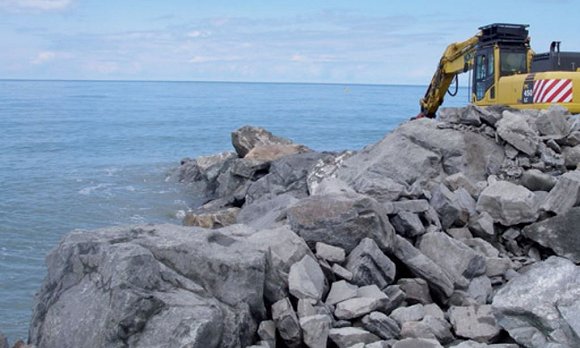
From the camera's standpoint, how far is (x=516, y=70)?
16.6m

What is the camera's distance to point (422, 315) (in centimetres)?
635

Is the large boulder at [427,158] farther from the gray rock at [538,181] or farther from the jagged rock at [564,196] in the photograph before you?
the jagged rock at [564,196]

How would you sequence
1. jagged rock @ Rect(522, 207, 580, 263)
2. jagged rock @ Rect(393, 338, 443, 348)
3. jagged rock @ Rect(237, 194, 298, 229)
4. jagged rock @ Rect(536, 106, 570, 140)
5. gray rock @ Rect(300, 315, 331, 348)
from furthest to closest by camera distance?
jagged rock @ Rect(536, 106, 570, 140), jagged rock @ Rect(237, 194, 298, 229), jagged rock @ Rect(522, 207, 580, 263), gray rock @ Rect(300, 315, 331, 348), jagged rock @ Rect(393, 338, 443, 348)

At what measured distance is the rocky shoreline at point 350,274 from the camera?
540cm

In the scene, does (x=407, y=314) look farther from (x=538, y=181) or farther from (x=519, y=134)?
(x=519, y=134)

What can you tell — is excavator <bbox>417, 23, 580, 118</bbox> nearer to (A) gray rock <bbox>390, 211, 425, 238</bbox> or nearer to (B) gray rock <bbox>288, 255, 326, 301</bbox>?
(A) gray rock <bbox>390, 211, 425, 238</bbox>

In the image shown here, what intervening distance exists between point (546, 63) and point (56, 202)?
504 inches

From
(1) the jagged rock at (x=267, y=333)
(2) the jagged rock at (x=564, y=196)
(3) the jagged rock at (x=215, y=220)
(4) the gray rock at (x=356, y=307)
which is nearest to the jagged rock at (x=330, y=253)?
(4) the gray rock at (x=356, y=307)

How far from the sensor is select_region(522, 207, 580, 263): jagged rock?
8047mm

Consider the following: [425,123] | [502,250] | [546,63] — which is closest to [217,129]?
[546,63]

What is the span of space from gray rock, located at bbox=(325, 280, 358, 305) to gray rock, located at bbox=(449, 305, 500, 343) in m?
0.89

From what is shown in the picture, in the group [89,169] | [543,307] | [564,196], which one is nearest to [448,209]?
[564,196]

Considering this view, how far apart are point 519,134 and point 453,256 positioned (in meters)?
4.13

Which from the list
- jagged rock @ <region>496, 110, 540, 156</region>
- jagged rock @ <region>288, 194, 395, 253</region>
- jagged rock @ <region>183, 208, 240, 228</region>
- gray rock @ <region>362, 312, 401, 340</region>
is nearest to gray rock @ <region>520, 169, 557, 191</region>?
jagged rock @ <region>496, 110, 540, 156</region>
